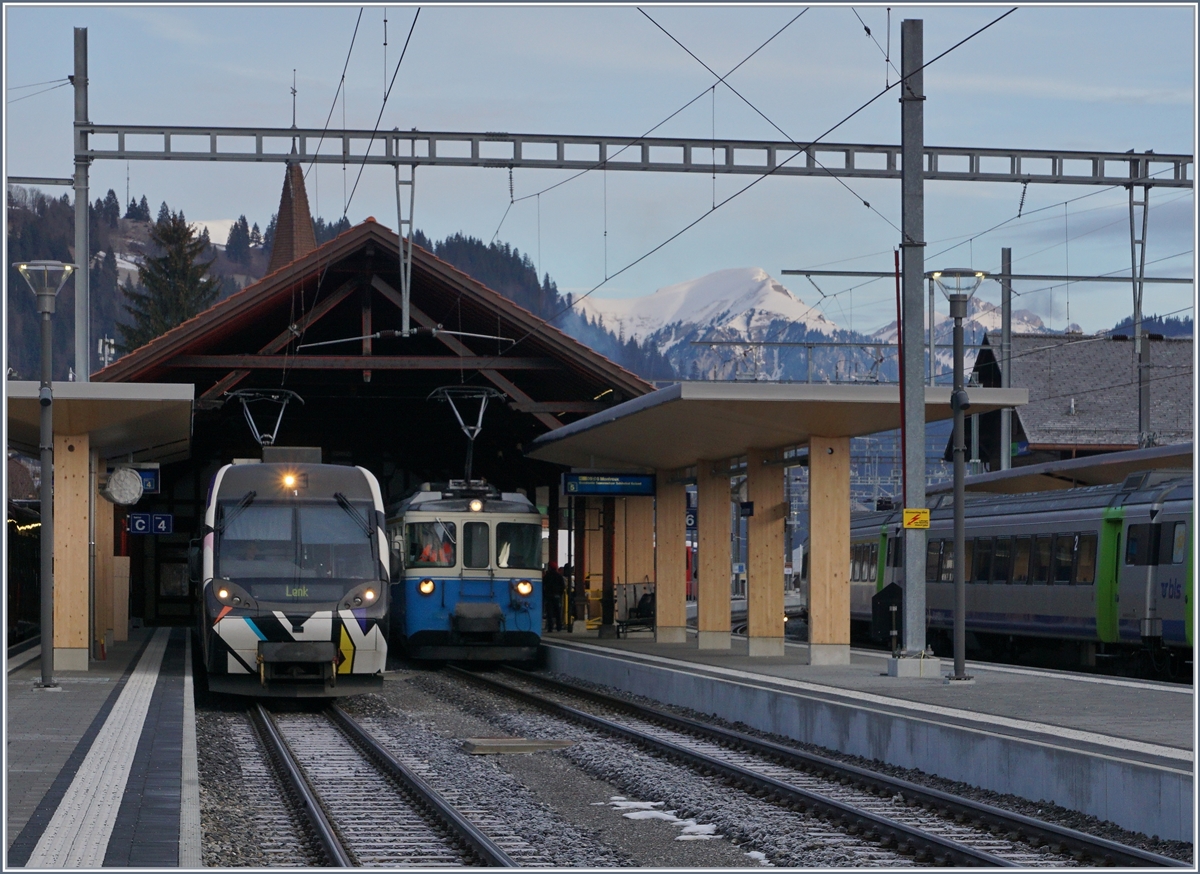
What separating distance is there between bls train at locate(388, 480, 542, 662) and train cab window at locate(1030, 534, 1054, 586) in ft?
26.2

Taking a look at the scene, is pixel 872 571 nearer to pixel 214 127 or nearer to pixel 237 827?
pixel 214 127

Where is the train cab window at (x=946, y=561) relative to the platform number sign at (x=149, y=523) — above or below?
below

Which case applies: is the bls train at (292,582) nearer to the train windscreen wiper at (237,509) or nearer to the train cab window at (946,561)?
the train windscreen wiper at (237,509)

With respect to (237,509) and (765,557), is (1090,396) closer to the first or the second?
(765,557)

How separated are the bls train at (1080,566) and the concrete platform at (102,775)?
1264cm

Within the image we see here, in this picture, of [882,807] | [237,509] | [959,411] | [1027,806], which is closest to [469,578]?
[237,509]

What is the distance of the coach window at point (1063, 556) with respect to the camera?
24277 mm

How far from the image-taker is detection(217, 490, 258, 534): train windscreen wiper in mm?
18922

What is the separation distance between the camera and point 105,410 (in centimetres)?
2038

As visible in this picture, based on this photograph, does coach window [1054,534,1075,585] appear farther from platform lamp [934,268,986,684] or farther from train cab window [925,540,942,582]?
platform lamp [934,268,986,684]

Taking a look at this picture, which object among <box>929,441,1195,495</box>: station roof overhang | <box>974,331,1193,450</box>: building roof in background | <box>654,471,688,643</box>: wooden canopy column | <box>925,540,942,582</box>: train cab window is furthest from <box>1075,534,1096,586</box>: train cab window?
<box>974,331,1193,450</box>: building roof in background

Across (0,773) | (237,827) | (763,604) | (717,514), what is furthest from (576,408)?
(0,773)

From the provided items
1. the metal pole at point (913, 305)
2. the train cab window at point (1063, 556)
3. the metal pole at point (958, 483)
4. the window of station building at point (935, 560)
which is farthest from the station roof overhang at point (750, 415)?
the window of station building at point (935, 560)

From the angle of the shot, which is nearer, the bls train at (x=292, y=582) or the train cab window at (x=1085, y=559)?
the bls train at (x=292, y=582)
